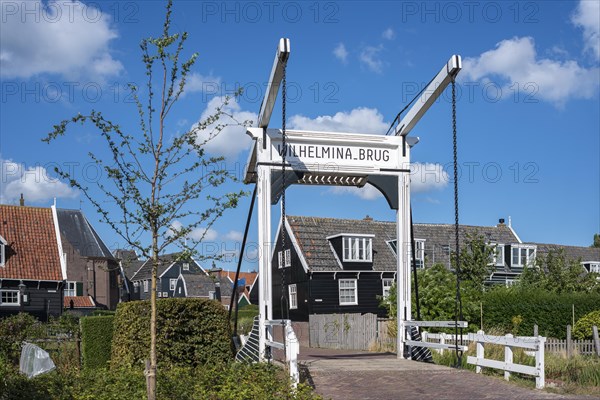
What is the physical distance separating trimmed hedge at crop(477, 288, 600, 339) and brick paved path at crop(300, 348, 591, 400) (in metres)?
17.7

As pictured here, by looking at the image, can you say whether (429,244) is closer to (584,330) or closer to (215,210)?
(584,330)

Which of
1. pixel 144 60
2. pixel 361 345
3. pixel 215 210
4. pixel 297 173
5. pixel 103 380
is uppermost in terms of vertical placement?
pixel 144 60

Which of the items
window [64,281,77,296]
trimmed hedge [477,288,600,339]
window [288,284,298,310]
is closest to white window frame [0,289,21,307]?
window [288,284,298,310]

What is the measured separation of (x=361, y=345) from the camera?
88.6ft

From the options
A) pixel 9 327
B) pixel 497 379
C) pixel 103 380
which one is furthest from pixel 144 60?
pixel 9 327

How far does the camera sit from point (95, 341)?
17.0 meters

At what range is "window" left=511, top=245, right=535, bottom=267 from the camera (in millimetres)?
47406

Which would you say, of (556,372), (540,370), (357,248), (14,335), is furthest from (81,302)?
(540,370)

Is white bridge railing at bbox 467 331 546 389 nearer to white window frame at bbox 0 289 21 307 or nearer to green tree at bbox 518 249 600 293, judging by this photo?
green tree at bbox 518 249 600 293

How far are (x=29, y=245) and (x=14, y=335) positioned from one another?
24167mm

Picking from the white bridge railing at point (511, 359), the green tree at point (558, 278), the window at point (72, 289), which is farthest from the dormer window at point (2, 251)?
the white bridge railing at point (511, 359)

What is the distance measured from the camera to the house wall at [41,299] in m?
38.6

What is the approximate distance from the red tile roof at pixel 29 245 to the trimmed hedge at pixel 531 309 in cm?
2428

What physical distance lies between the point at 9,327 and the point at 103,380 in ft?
23.5
